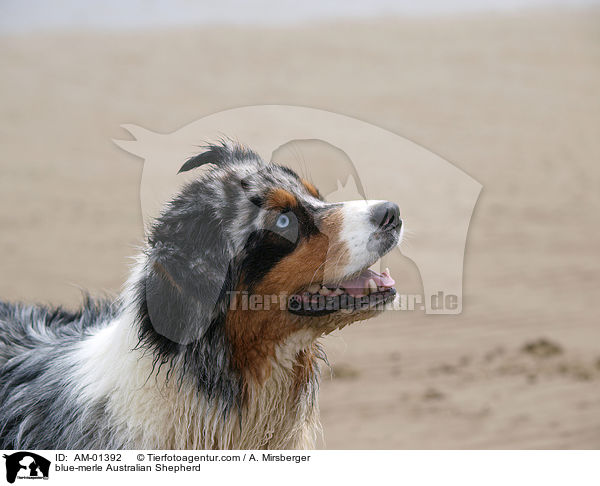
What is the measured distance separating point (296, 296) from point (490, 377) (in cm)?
431

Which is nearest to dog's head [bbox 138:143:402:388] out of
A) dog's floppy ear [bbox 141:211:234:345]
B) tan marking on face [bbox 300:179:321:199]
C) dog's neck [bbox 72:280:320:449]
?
dog's floppy ear [bbox 141:211:234:345]

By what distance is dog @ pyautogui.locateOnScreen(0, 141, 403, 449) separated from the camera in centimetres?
321

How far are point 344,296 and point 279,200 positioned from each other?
21.1 inches

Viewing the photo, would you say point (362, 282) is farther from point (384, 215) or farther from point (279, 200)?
point (279, 200)

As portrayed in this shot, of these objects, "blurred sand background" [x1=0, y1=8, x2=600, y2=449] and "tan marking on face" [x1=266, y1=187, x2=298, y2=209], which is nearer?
"tan marking on face" [x1=266, y1=187, x2=298, y2=209]

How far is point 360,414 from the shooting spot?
639 centimetres

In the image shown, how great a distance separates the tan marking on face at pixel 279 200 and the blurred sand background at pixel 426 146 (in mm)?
836

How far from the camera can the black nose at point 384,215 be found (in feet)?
10.6

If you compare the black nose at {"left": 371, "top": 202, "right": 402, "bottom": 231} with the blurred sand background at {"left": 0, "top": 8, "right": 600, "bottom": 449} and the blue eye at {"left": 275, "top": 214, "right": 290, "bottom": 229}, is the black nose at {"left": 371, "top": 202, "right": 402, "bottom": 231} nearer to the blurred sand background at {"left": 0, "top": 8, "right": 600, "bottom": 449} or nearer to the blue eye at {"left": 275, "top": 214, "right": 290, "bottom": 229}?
the blue eye at {"left": 275, "top": 214, "right": 290, "bottom": 229}

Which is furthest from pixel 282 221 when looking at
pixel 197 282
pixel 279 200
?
pixel 197 282

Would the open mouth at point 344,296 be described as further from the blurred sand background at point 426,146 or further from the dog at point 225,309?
the blurred sand background at point 426,146
